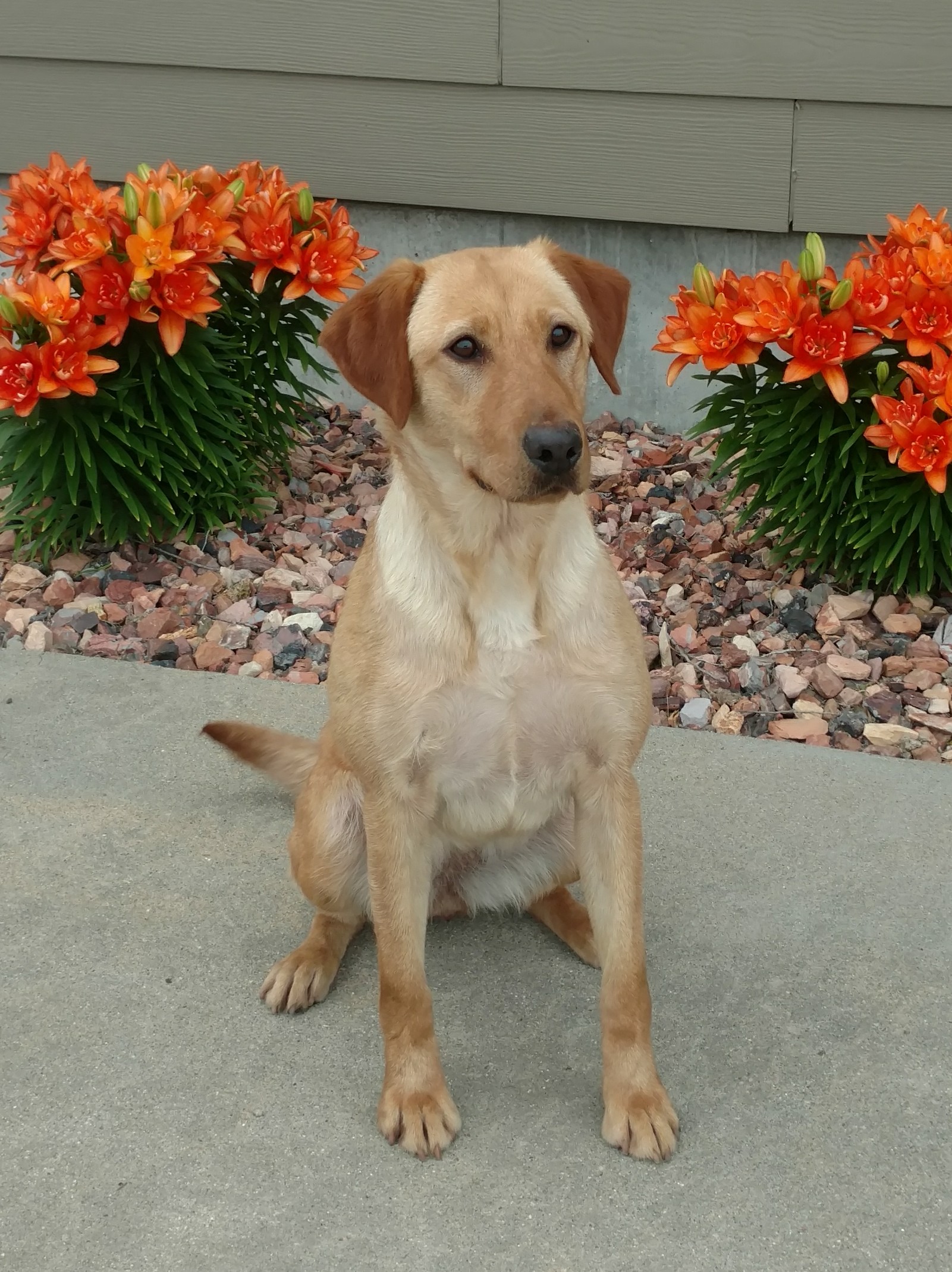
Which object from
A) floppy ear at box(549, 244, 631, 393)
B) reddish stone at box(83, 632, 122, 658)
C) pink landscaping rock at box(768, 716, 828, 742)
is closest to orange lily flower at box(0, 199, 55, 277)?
reddish stone at box(83, 632, 122, 658)

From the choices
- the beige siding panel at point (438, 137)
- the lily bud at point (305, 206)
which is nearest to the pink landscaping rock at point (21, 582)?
the lily bud at point (305, 206)

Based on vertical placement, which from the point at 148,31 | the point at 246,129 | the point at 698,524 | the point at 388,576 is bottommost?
the point at 698,524

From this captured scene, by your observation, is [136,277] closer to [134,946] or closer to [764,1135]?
[134,946]

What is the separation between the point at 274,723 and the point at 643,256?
256 centimetres

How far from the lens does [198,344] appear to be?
177 inches

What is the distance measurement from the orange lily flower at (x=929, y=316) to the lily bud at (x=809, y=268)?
0.91ft

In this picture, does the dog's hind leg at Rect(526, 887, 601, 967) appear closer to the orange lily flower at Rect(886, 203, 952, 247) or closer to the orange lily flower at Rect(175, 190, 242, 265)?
the orange lily flower at Rect(886, 203, 952, 247)

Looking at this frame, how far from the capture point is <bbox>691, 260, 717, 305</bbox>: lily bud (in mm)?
3990

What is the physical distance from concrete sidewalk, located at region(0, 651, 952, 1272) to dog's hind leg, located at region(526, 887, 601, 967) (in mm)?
48

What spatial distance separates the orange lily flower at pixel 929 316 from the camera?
3.78 meters

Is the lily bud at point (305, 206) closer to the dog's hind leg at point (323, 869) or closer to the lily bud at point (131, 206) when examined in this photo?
the lily bud at point (131, 206)

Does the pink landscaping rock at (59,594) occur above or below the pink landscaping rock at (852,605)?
below

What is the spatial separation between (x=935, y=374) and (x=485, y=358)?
6.34 ft

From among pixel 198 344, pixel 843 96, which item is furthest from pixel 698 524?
pixel 198 344
